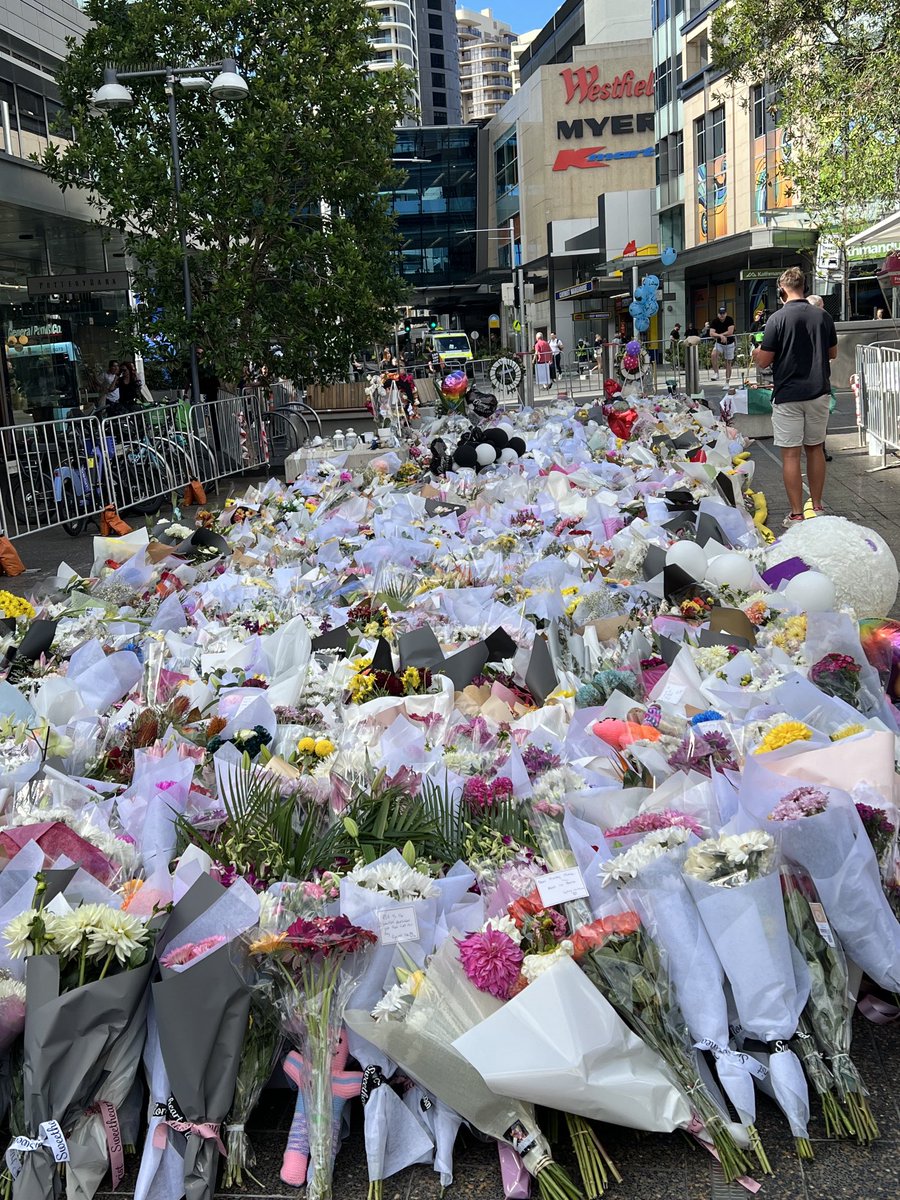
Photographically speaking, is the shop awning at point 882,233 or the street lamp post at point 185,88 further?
the street lamp post at point 185,88

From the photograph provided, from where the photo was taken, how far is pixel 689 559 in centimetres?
525

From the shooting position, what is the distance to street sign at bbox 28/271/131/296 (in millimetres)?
15359

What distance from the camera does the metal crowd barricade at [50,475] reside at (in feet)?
32.9

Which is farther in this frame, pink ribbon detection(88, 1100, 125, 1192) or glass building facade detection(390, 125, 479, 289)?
glass building facade detection(390, 125, 479, 289)

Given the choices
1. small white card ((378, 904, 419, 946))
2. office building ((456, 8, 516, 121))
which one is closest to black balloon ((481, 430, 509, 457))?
small white card ((378, 904, 419, 946))

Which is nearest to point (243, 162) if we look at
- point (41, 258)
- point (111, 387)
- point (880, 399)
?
point (111, 387)

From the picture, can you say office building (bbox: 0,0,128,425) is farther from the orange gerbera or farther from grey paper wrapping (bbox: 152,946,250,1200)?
the orange gerbera

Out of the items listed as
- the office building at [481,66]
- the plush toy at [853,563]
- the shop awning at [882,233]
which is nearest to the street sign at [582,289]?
the shop awning at [882,233]

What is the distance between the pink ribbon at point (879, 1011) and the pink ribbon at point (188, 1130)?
136 cm

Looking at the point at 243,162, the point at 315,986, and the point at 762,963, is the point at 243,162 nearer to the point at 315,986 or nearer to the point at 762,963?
the point at 315,986

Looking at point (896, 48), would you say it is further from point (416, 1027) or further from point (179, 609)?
point (416, 1027)

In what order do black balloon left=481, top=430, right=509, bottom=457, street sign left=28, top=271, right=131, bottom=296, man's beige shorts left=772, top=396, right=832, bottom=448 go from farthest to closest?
1. street sign left=28, top=271, right=131, bottom=296
2. black balloon left=481, top=430, right=509, bottom=457
3. man's beige shorts left=772, top=396, right=832, bottom=448

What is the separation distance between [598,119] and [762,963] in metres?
64.5

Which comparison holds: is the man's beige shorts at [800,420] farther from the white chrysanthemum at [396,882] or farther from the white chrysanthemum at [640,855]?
the white chrysanthemum at [396,882]
